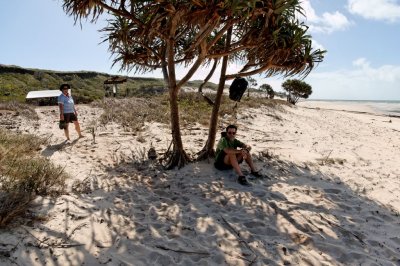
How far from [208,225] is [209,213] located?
38cm

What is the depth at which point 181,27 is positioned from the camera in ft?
21.7

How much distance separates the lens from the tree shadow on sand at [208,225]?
3.33 meters

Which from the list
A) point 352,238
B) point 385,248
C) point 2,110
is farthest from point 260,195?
point 2,110

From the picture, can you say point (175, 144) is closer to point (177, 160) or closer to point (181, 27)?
point (177, 160)

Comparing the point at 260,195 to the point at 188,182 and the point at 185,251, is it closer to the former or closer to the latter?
the point at 188,182

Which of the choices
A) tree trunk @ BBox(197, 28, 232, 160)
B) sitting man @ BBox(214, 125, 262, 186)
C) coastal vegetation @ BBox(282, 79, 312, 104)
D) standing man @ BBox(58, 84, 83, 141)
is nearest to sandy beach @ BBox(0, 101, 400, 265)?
sitting man @ BBox(214, 125, 262, 186)

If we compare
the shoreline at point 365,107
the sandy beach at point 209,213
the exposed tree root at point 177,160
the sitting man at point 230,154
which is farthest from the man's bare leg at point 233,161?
the shoreline at point 365,107

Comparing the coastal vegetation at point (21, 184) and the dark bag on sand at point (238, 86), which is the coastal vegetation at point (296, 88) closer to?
the dark bag on sand at point (238, 86)

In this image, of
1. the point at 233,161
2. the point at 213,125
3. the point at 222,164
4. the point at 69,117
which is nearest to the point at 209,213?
the point at 233,161

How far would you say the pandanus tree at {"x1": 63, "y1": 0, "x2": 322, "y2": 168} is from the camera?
5004 mm

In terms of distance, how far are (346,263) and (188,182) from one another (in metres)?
2.94

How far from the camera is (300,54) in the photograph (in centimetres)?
680

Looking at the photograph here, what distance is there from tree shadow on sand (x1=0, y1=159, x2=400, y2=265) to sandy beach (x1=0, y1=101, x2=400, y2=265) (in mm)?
13

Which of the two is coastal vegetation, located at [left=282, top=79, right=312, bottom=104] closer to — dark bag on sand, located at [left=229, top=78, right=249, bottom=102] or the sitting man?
dark bag on sand, located at [left=229, top=78, right=249, bottom=102]
